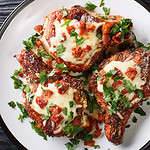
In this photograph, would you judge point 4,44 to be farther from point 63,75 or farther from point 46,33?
point 63,75

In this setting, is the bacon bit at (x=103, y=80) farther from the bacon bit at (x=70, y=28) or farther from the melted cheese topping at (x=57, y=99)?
the bacon bit at (x=70, y=28)

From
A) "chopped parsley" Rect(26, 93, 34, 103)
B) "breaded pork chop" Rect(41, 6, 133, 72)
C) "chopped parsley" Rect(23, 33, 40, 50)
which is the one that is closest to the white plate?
"chopped parsley" Rect(23, 33, 40, 50)

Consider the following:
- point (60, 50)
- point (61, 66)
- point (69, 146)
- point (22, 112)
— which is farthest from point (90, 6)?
point (69, 146)

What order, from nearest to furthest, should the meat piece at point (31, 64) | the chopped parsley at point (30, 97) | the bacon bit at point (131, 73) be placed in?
the bacon bit at point (131, 73) → the chopped parsley at point (30, 97) → the meat piece at point (31, 64)

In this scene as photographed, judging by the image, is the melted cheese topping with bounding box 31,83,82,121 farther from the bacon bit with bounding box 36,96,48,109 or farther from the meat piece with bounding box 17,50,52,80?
the meat piece with bounding box 17,50,52,80

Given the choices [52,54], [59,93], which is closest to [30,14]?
[52,54]

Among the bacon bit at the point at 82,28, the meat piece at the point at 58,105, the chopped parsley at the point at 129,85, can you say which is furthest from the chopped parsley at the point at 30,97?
the chopped parsley at the point at 129,85

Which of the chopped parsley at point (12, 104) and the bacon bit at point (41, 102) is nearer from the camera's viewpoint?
the bacon bit at point (41, 102)
